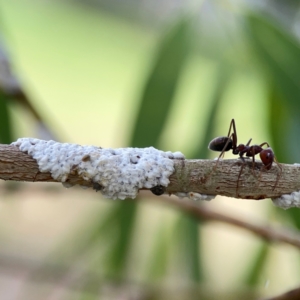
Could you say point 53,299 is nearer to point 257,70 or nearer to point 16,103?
point 16,103

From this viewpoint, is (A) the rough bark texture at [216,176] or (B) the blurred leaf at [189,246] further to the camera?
(B) the blurred leaf at [189,246]

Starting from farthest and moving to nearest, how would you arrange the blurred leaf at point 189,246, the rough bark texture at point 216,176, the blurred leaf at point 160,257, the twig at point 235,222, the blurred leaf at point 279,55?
the blurred leaf at point 160,257, the blurred leaf at point 189,246, the blurred leaf at point 279,55, the twig at point 235,222, the rough bark texture at point 216,176

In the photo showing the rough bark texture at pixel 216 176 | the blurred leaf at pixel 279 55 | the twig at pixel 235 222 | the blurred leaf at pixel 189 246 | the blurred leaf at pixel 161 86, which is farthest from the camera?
the blurred leaf at pixel 189 246

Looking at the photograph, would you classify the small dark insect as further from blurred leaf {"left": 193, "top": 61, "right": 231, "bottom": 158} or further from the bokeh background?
blurred leaf {"left": 193, "top": 61, "right": 231, "bottom": 158}

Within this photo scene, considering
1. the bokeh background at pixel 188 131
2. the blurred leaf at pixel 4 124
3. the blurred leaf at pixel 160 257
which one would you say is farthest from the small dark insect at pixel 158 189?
the blurred leaf at pixel 160 257

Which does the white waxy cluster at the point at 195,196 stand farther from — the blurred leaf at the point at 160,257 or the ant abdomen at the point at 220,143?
the blurred leaf at the point at 160,257

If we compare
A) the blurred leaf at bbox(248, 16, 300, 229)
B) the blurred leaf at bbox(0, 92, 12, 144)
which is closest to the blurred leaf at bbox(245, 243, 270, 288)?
the blurred leaf at bbox(248, 16, 300, 229)
